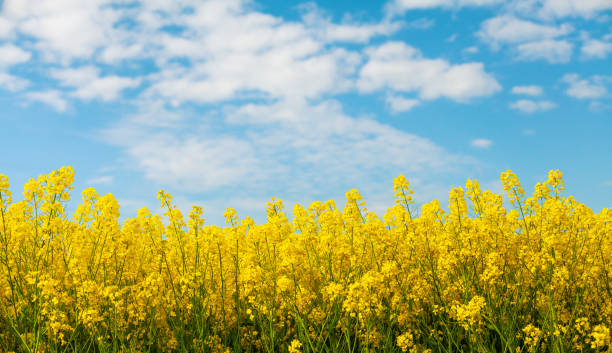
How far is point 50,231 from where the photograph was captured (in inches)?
216

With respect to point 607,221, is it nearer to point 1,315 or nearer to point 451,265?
point 451,265

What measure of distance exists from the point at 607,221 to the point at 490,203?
2123 millimetres

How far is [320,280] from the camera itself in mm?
6250

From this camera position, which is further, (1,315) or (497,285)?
(1,315)

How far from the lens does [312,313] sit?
5105 mm

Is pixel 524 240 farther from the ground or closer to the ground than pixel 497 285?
farther from the ground

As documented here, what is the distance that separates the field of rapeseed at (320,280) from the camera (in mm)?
4898

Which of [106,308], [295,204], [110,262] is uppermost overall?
[295,204]

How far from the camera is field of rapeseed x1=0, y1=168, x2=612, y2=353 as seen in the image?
4.90m

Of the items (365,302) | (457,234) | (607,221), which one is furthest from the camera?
(607,221)

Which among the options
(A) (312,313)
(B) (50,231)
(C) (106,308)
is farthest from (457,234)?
(B) (50,231)

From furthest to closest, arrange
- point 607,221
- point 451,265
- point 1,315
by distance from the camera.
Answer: point 607,221 < point 1,315 < point 451,265

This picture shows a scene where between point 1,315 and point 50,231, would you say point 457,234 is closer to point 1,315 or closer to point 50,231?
point 50,231

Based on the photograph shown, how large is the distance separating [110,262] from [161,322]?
99 centimetres
